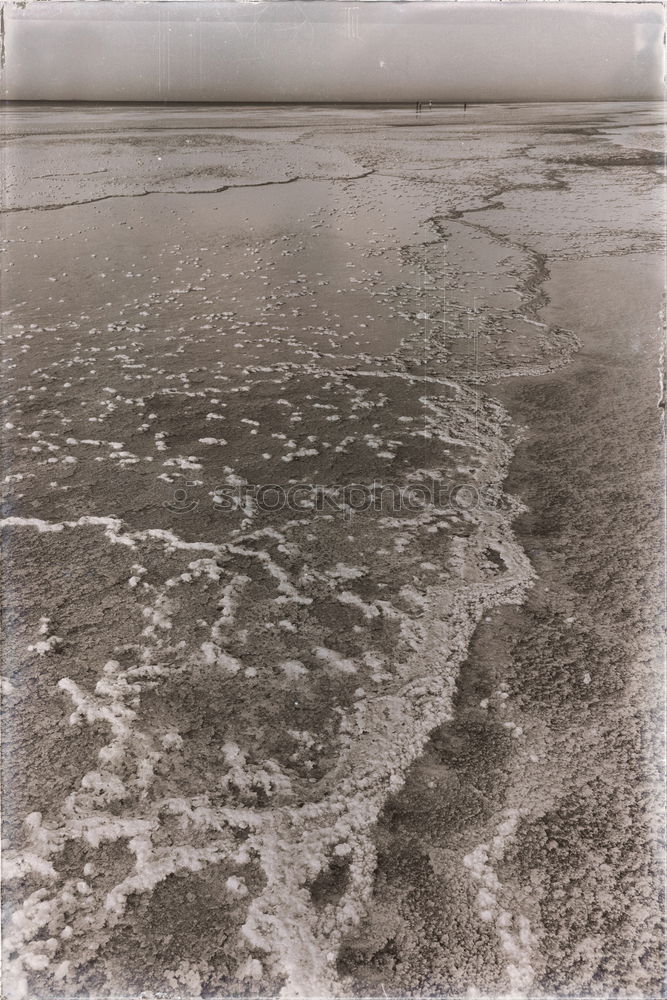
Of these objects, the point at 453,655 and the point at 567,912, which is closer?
the point at 567,912

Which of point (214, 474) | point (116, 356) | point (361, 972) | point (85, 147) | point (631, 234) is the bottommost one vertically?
point (361, 972)

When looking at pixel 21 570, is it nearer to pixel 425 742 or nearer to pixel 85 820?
pixel 85 820

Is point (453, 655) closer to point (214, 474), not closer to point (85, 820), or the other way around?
point (85, 820)

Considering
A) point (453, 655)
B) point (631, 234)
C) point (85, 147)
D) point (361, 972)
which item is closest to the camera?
point (361, 972)

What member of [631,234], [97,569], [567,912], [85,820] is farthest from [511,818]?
[631,234]

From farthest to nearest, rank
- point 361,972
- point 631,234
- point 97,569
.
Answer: point 631,234 → point 97,569 → point 361,972

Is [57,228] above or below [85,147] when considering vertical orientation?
below
